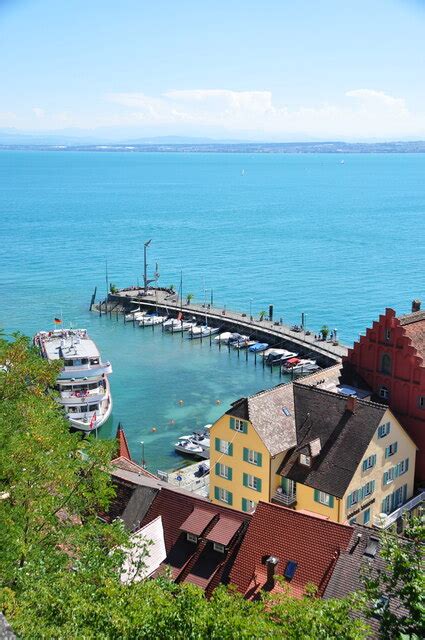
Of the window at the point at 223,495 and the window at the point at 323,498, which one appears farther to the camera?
the window at the point at 223,495

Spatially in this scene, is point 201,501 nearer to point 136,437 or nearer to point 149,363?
point 136,437

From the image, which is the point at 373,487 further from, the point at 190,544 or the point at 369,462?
the point at 190,544

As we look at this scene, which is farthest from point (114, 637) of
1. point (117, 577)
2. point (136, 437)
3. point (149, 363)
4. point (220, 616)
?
point (149, 363)

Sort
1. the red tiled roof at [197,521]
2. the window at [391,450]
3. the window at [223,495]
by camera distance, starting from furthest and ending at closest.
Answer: the window at [223,495] → the window at [391,450] → the red tiled roof at [197,521]

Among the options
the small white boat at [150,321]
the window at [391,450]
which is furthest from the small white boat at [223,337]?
the window at [391,450]

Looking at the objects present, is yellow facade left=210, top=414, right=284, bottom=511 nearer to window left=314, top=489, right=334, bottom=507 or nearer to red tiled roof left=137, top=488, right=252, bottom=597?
window left=314, top=489, right=334, bottom=507

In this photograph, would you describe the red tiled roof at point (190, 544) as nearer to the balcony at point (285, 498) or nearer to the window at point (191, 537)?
the window at point (191, 537)
